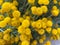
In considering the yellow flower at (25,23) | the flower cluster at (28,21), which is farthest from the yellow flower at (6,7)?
the yellow flower at (25,23)

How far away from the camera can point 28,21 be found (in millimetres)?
695

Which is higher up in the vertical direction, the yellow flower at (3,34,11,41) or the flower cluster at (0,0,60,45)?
the flower cluster at (0,0,60,45)

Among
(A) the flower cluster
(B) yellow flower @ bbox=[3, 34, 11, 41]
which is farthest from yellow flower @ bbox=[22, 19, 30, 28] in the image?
(B) yellow flower @ bbox=[3, 34, 11, 41]

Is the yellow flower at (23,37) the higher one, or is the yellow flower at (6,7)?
the yellow flower at (6,7)

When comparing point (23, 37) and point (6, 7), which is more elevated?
point (6, 7)

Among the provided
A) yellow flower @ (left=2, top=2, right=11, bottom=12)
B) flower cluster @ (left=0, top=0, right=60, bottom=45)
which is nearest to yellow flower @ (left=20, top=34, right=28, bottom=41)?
flower cluster @ (left=0, top=0, right=60, bottom=45)

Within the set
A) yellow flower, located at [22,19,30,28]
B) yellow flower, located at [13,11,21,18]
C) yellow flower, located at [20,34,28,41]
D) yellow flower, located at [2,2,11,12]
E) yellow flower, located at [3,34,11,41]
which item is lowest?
yellow flower, located at [3,34,11,41]

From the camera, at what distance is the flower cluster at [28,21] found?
694 millimetres

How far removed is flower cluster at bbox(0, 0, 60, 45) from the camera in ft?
2.28

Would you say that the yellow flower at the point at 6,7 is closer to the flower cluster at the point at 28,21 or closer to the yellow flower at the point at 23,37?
the flower cluster at the point at 28,21

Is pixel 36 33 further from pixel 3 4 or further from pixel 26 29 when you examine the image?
pixel 3 4

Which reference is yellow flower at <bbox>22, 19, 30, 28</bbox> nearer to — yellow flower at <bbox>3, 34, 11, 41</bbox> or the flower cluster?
the flower cluster

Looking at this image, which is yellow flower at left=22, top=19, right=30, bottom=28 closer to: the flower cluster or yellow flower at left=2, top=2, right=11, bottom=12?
the flower cluster

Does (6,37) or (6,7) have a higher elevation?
(6,7)
